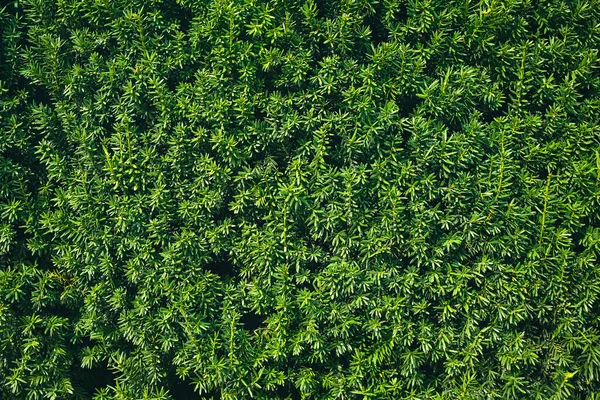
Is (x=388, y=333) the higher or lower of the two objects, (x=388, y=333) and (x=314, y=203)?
the lower

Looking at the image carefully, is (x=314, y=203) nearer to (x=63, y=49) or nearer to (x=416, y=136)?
(x=416, y=136)

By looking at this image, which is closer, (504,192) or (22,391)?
(504,192)

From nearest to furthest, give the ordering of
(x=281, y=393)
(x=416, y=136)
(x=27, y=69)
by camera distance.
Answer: (x=416, y=136), (x=27, y=69), (x=281, y=393)

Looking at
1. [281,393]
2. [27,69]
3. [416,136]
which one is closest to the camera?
[416,136]

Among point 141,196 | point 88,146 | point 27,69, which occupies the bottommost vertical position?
point 141,196

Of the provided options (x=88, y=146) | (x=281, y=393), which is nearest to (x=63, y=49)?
(x=88, y=146)

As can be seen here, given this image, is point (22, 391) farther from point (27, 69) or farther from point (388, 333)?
point (388, 333)
